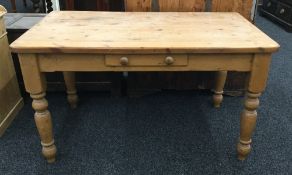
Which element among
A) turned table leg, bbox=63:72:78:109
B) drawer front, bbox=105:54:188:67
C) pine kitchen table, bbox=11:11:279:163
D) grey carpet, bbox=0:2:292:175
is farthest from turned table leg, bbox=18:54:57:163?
turned table leg, bbox=63:72:78:109

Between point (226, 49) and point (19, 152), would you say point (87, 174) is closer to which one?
point (19, 152)

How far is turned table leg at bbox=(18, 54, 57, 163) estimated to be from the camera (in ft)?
3.79

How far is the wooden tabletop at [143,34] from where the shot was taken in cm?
113

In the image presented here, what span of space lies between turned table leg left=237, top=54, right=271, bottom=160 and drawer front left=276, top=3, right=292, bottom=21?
8.01ft

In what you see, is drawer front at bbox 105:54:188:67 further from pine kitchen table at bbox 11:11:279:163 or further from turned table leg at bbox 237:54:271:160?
turned table leg at bbox 237:54:271:160

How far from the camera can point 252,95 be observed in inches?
48.9

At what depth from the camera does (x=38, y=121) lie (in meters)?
1.27

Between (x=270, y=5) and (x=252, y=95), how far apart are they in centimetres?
288

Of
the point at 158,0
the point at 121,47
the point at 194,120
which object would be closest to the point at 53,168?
the point at 121,47

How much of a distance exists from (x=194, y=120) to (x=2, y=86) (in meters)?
1.10

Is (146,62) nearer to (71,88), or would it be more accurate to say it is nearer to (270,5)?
(71,88)

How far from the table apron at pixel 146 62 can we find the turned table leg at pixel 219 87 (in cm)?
58

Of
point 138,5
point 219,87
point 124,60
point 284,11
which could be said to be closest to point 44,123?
point 124,60

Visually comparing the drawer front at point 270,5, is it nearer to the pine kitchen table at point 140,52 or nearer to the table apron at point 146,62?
the pine kitchen table at point 140,52
